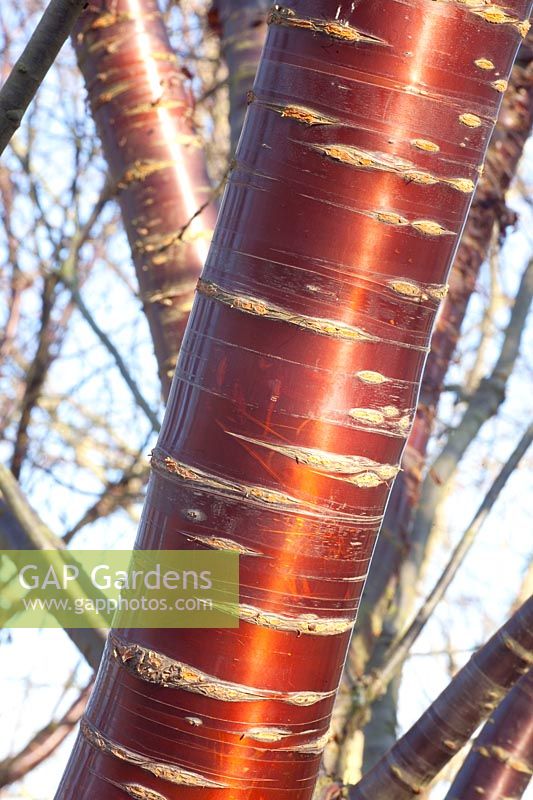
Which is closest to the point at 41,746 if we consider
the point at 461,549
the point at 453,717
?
the point at 461,549

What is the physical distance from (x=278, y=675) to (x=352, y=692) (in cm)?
175

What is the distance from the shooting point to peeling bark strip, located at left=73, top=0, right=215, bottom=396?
7.90 feet

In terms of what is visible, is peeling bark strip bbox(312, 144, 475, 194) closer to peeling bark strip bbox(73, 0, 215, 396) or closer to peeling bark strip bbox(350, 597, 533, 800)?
peeling bark strip bbox(350, 597, 533, 800)

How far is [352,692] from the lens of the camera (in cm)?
267

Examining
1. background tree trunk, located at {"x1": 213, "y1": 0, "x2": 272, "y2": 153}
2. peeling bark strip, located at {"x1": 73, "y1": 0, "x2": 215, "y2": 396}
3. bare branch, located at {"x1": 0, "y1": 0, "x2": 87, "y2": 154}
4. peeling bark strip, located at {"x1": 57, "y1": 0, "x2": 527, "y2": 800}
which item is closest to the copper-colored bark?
background tree trunk, located at {"x1": 213, "y1": 0, "x2": 272, "y2": 153}

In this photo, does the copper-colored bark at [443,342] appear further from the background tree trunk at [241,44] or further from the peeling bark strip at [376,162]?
the peeling bark strip at [376,162]

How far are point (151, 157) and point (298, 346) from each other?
1.57 m

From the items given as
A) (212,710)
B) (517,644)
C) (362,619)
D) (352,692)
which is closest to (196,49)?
(362,619)

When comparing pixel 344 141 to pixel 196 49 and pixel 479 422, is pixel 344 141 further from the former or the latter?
pixel 196 49

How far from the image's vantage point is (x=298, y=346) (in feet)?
3.28

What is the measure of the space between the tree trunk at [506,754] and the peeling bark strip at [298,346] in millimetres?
815

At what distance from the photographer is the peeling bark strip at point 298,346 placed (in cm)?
99

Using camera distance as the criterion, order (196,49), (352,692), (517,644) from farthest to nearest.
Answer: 1. (196,49)
2. (352,692)
3. (517,644)

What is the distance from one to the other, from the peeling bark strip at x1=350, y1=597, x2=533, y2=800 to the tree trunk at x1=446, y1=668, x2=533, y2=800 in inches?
7.2
